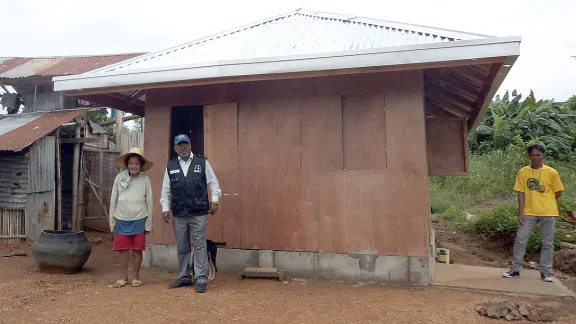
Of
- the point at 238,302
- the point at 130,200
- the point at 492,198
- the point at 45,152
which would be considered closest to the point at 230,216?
the point at 130,200

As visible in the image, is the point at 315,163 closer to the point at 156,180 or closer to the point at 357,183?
the point at 357,183

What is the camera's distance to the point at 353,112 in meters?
5.44

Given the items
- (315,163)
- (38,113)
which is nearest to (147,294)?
(315,163)

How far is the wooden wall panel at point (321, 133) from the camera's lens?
214 inches

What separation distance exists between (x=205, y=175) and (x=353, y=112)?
2.10 m

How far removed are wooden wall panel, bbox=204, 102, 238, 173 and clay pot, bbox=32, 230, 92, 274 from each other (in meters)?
2.32

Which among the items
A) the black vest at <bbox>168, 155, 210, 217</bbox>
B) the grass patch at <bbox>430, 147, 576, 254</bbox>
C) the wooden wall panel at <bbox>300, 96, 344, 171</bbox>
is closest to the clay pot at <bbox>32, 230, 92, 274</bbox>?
the black vest at <bbox>168, 155, 210, 217</bbox>

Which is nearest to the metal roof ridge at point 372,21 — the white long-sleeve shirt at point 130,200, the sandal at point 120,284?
the white long-sleeve shirt at point 130,200

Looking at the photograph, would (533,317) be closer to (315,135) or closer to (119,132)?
(315,135)

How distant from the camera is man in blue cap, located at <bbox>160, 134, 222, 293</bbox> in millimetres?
4945

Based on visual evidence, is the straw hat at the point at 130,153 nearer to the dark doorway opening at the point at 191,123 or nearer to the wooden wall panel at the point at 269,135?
the wooden wall panel at the point at 269,135

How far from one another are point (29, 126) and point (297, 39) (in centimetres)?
775

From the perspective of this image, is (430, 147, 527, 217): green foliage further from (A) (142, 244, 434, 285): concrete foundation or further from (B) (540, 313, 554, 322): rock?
(B) (540, 313, 554, 322): rock

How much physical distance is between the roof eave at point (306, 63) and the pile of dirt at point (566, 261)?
14.2ft
